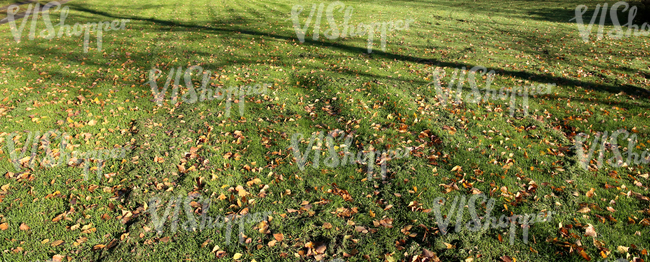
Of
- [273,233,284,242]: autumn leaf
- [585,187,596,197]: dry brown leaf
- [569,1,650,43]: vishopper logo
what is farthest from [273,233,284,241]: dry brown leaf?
[569,1,650,43]: vishopper logo

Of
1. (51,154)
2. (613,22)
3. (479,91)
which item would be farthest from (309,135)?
(613,22)

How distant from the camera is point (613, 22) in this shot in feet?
55.7

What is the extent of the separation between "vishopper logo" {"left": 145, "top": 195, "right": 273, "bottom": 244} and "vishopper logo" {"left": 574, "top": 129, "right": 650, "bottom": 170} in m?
5.27

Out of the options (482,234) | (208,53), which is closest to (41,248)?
(482,234)

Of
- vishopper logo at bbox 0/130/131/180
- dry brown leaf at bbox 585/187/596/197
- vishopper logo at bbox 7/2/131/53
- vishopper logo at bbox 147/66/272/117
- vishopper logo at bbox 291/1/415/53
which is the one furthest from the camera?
vishopper logo at bbox 291/1/415/53

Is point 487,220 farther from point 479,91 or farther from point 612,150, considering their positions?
point 479,91

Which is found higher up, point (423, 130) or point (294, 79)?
point (294, 79)

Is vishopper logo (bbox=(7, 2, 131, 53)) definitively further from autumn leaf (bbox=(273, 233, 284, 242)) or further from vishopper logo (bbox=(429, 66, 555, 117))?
vishopper logo (bbox=(429, 66, 555, 117))

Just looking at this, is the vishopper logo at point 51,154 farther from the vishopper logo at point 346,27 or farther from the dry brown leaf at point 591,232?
the vishopper logo at point 346,27

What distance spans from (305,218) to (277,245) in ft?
1.77

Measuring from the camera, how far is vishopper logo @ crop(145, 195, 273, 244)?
4008 millimetres

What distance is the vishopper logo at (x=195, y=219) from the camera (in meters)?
4.01

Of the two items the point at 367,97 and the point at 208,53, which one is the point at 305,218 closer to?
the point at 367,97

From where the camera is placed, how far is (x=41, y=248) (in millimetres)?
3666
